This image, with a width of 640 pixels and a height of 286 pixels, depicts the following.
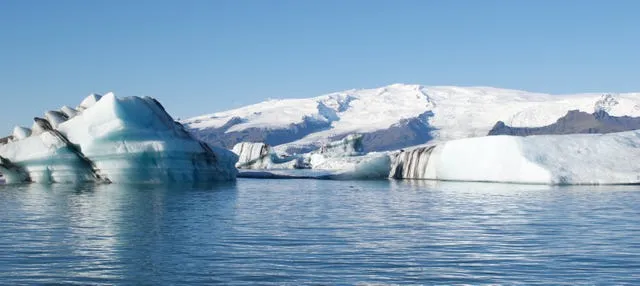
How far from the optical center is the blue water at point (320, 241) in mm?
8562

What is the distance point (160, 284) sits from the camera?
808 cm

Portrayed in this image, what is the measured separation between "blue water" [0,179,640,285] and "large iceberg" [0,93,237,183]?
823 cm

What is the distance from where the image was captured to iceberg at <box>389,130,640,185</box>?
26844 mm

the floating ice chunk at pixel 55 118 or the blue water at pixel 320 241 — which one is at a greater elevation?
the floating ice chunk at pixel 55 118

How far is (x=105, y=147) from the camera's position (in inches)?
1107

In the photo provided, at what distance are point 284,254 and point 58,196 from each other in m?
13.4

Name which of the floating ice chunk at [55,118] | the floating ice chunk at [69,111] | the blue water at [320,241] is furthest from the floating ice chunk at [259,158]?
the blue water at [320,241]

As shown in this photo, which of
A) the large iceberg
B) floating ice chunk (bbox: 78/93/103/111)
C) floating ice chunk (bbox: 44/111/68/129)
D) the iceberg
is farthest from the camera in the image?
floating ice chunk (bbox: 78/93/103/111)

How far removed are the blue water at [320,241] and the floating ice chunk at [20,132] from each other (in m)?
11.0

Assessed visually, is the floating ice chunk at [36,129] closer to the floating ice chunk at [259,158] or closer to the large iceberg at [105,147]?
the large iceberg at [105,147]

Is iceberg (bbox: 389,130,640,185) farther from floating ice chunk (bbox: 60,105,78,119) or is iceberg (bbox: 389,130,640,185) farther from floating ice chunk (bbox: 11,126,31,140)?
floating ice chunk (bbox: 11,126,31,140)

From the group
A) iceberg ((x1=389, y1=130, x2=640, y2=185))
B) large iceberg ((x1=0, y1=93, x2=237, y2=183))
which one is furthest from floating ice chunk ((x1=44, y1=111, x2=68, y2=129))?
iceberg ((x1=389, y1=130, x2=640, y2=185))

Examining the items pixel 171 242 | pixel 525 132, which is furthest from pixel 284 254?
pixel 525 132

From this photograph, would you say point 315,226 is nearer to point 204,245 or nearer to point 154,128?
point 204,245
